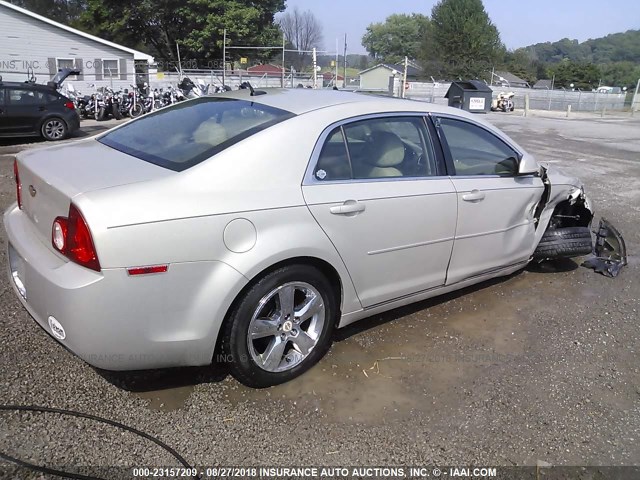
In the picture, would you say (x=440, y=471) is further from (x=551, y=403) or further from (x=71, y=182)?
(x=71, y=182)

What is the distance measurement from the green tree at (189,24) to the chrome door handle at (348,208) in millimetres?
44205

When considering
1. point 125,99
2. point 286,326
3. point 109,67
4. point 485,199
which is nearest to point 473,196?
point 485,199

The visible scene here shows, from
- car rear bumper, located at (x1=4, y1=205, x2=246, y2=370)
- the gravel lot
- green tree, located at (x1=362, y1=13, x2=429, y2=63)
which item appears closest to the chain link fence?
the gravel lot

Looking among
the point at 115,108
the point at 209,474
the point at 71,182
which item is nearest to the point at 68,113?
the point at 115,108

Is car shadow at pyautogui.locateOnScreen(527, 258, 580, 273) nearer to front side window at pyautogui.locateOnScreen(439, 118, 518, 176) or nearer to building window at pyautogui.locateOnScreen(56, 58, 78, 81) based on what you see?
front side window at pyautogui.locateOnScreen(439, 118, 518, 176)

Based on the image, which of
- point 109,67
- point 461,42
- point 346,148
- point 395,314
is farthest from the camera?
point 461,42

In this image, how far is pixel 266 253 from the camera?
2.54 metres

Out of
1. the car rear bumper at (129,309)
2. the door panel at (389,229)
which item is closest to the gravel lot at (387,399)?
the car rear bumper at (129,309)

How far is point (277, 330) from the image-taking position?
9.14ft

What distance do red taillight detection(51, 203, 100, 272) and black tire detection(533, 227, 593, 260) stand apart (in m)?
3.63

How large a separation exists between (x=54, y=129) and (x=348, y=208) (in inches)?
471

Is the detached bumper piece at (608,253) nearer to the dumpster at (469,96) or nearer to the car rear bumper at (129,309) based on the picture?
the car rear bumper at (129,309)

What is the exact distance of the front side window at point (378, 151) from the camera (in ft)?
9.68

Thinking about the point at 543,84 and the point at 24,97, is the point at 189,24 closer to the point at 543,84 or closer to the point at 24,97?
the point at 24,97
